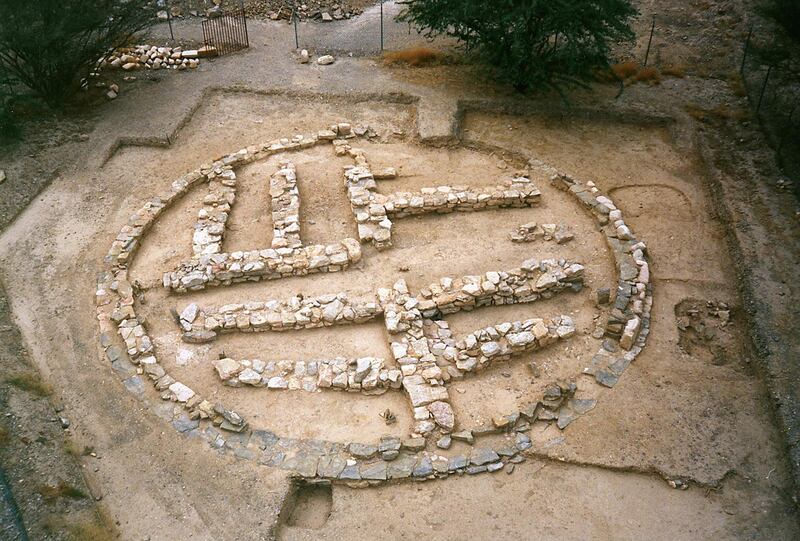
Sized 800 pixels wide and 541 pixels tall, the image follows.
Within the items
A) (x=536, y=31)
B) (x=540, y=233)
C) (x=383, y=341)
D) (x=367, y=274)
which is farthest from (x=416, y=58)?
(x=383, y=341)

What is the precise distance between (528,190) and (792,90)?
360 inches

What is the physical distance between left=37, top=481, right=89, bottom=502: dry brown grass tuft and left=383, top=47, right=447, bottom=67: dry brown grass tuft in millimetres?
16134

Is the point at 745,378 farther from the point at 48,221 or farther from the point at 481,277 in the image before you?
the point at 48,221

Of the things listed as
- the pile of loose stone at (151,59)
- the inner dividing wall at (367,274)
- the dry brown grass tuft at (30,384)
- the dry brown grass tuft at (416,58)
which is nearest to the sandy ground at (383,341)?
the inner dividing wall at (367,274)

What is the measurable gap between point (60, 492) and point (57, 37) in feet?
41.2

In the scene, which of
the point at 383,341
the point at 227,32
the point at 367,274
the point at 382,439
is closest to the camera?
the point at 382,439

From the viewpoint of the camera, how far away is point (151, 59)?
69.5 ft

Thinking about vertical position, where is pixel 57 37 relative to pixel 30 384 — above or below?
above

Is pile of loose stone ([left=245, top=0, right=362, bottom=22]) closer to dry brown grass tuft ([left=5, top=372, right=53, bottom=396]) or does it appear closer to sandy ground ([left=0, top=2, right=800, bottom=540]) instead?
sandy ground ([left=0, top=2, right=800, bottom=540])

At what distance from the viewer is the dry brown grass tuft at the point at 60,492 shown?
9.13 m

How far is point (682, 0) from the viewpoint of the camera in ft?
79.2

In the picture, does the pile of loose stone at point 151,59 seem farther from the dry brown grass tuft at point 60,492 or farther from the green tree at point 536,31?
the dry brown grass tuft at point 60,492

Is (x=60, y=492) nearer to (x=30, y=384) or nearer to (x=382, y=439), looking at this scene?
(x=30, y=384)

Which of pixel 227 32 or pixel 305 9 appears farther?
pixel 305 9
